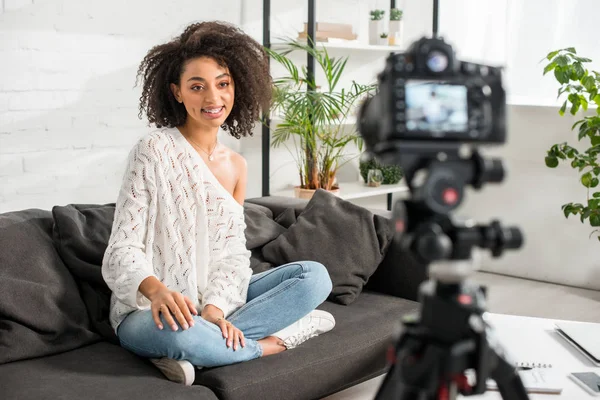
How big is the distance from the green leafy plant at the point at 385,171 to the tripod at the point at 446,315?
3388 mm

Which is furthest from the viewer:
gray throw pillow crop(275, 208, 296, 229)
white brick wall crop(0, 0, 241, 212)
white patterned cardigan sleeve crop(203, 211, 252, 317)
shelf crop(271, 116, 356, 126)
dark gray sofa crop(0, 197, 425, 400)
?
shelf crop(271, 116, 356, 126)

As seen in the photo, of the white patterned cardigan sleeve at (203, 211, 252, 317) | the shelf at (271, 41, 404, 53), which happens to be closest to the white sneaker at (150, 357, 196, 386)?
the white patterned cardigan sleeve at (203, 211, 252, 317)

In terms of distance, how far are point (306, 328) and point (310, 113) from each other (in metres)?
1.64

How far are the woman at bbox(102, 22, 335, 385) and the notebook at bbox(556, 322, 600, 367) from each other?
67 centimetres

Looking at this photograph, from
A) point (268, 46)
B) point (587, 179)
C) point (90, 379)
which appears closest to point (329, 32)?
point (268, 46)

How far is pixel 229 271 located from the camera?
2348 millimetres

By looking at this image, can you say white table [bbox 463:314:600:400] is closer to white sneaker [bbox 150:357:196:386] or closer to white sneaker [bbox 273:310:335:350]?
white sneaker [bbox 273:310:335:350]

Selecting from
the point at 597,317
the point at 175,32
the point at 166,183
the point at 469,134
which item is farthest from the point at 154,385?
the point at 597,317

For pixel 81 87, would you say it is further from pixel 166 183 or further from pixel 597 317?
pixel 597 317

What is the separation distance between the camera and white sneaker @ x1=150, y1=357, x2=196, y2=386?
2049mm

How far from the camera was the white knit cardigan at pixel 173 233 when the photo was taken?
7.15 ft

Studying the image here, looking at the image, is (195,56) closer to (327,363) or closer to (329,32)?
(327,363)

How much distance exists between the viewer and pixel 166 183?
2.27 metres

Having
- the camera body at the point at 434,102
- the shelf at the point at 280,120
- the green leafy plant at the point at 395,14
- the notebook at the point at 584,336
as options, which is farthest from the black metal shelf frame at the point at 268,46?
the camera body at the point at 434,102
